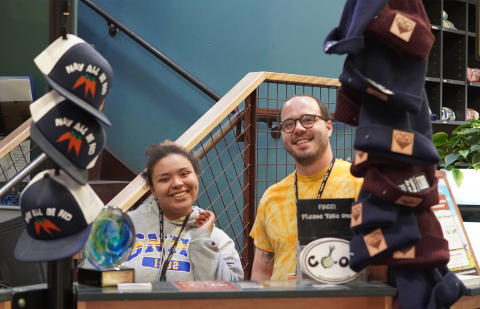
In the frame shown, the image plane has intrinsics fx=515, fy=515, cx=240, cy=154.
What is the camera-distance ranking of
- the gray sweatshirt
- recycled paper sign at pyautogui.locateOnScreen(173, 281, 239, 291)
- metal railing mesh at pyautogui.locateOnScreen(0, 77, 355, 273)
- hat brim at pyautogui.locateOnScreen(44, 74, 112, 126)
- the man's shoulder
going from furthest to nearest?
metal railing mesh at pyautogui.locateOnScreen(0, 77, 355, 273) → the man's shoulder → the gray sweatshirt → recycled paper sign at pyautogui.locateOnScreen(173, 281, 239, 291) → hat brim at pyautogui.locateOnScreen(44, 74, 112, 126)

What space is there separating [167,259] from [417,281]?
104 cm

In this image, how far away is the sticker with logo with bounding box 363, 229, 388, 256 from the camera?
109 centimetres

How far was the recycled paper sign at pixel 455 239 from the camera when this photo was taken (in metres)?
1.29

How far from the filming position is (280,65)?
4.41m

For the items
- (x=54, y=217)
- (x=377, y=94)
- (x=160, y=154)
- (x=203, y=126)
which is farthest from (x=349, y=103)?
(x=203, y=126)

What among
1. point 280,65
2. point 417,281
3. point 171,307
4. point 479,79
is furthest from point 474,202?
point 479,79

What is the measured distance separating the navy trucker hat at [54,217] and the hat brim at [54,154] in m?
0.05

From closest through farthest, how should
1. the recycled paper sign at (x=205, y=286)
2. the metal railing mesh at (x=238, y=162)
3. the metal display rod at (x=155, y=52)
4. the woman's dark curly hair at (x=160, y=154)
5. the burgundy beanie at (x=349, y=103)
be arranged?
the recycled paper sign at (x=205, y=286)
the burgundy beanie at (x=349, y=103)
the woman's dark curly hair at (x=160, y=154)
the metal railing mesh at (x=238, y=162)
the metal display rod at (x=155, y=52)

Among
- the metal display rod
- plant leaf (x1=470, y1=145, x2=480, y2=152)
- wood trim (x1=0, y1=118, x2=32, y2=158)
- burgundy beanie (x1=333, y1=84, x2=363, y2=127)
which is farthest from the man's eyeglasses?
wood trim (x1=0, y1=118, x2=32, y2=158)

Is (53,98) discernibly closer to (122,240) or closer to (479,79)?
(122,240)

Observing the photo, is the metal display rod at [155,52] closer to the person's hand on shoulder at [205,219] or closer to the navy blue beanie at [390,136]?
the person's hand on shoulder at [205,219]

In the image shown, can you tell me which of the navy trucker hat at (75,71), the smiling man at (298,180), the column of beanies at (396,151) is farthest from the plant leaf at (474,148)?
the navy trucker hat at (75,71)

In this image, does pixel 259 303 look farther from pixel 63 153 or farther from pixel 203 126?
pixel 203 126

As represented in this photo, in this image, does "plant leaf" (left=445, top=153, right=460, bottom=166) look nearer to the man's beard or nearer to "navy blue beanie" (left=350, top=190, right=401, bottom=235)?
the man's beard
